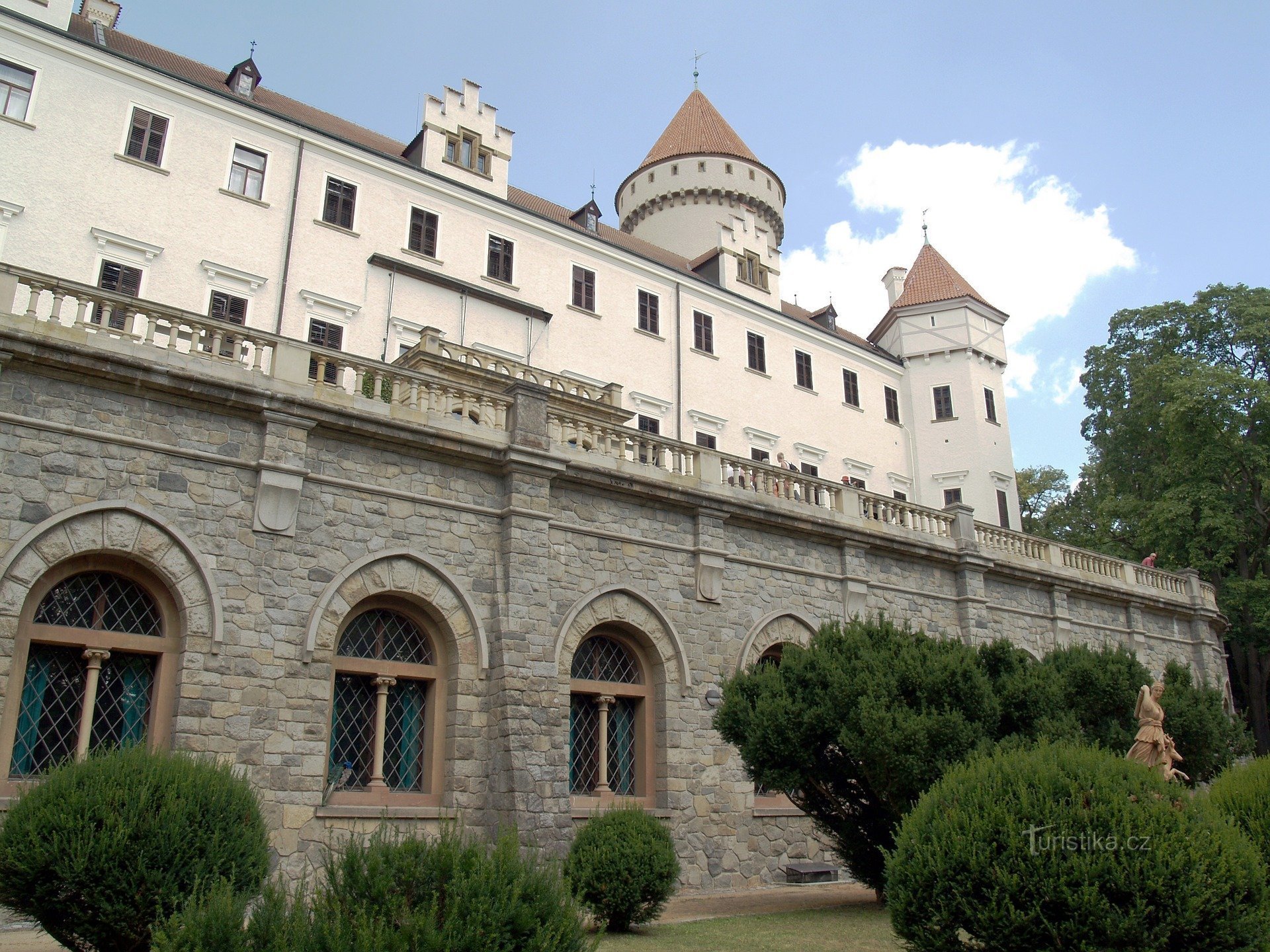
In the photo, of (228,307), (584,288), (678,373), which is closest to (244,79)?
(228,307)

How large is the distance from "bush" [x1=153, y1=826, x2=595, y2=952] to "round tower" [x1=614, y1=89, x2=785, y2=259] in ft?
109

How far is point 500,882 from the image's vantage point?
6844mm

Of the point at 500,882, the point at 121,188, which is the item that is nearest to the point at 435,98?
the point at 121,188

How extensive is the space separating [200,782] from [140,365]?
6793 mm

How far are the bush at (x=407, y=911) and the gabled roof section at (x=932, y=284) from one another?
35085 millimetres

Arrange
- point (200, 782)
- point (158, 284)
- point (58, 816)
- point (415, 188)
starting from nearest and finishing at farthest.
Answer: point (58, 816), point (200, 782), point (158, 284), point (415, 188)

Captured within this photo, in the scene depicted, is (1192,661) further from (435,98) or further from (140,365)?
(140,365)

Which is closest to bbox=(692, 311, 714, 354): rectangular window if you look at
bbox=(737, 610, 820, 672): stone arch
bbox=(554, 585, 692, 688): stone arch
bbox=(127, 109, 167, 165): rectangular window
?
bbox=(737, 610, 820, 672): stone arch

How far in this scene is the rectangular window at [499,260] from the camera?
27.4 metres

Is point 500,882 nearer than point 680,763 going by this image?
Yes

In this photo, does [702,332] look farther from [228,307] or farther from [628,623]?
[628,623]

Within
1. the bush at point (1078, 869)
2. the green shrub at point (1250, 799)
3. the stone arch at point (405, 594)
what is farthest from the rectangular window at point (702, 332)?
the bush at point (1078, 869)
